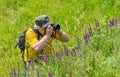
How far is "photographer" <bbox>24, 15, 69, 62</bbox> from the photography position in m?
7.13

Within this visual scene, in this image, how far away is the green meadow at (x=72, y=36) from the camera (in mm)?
5043

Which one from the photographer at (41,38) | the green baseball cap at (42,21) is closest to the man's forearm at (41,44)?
the photographer at (41,38)

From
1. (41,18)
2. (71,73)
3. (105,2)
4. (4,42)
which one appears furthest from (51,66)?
(105,2)

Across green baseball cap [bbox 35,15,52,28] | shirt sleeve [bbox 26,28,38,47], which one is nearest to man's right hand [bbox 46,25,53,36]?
green baseball cap [bbox 35,15,52,28]

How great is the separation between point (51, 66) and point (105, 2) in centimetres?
630

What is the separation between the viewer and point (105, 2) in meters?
11.6

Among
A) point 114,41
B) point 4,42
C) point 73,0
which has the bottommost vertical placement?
point 4,42

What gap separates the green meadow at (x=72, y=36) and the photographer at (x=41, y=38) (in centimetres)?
25

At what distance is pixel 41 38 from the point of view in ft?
24.3

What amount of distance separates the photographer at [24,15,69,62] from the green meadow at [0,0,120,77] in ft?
0.83

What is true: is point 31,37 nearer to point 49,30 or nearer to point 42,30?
point 42,30

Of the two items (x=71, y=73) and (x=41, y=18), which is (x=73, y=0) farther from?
(x=71, y=73)

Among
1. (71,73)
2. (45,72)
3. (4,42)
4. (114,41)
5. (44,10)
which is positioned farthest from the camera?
(44,10)

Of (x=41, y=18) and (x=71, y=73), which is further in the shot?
(x=41, y=18)
